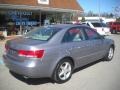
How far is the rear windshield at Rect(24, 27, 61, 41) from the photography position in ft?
19.8

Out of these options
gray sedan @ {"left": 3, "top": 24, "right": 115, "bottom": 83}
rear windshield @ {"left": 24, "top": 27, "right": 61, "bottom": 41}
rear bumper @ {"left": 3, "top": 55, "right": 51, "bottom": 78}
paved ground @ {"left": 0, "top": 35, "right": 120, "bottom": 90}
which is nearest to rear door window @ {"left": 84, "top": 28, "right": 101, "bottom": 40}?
gray sedan @ {"left": 3, "top": 24, "right": 115, "bottom": 83}

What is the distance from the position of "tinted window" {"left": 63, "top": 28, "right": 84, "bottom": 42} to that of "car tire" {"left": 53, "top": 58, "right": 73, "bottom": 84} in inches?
25.1

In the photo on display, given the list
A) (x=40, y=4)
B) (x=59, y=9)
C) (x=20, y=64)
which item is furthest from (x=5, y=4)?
(x=20, y=64)

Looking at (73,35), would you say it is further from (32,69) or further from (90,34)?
(32,69)

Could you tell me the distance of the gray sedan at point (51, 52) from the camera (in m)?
5.41

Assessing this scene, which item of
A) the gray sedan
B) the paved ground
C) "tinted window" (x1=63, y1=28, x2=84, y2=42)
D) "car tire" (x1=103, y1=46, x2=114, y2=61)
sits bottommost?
the paved ground

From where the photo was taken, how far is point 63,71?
611 cm

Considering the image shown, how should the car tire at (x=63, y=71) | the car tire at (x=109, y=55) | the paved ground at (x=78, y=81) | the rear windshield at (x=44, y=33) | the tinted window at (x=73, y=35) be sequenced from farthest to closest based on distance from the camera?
the car tire at (x=109, y=55) → the tinted window at (x=73, y=35) → the rear windshield at (x=44, y=33) → the car tire at (x=63, y=71) → the paved ground at (x=78, y=81)

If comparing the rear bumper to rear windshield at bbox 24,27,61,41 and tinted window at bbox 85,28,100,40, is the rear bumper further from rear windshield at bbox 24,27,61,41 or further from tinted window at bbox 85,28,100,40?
tinted window at bbox 85,28,100,40

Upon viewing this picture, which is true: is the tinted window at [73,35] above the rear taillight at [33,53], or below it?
above

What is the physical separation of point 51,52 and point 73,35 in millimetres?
1254

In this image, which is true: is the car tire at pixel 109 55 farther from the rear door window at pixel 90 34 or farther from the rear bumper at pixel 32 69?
the rear bumper at pixel 32 69

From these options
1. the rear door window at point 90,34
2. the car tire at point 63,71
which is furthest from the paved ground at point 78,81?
the rear door window at point 90,34

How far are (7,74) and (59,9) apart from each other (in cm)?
1807
